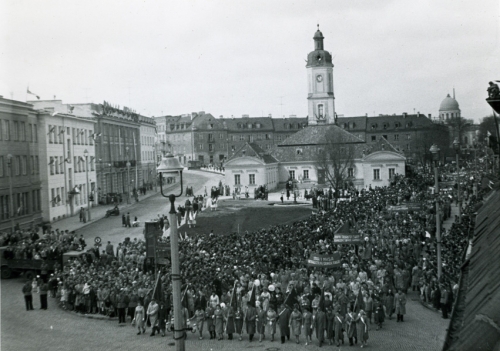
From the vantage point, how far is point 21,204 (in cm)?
4384

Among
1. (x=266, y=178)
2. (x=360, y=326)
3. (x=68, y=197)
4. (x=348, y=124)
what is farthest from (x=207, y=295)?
(x=348, y=124)

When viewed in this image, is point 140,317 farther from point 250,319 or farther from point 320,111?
point 320,111

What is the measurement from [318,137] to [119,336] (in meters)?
65.2

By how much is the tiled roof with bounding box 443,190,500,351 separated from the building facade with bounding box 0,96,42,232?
3655 centimetres

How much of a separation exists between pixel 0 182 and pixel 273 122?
97.7 meters

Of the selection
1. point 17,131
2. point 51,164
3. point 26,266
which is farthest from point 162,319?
point 51,164

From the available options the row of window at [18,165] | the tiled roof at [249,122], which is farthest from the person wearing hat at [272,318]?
the tiled roof at [249,122]

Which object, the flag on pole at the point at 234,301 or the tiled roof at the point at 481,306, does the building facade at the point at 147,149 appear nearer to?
the flag on pole at the point at 234,301

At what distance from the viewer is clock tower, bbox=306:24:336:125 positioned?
97312mm

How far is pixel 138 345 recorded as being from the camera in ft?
60.0

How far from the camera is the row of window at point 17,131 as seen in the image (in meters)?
41.5

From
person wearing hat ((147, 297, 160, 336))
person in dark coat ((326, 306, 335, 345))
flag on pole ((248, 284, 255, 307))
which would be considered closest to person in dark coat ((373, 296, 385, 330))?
person in dark coat ((326, 306, 335, 345))

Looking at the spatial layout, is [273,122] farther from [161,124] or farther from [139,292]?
[139,292]

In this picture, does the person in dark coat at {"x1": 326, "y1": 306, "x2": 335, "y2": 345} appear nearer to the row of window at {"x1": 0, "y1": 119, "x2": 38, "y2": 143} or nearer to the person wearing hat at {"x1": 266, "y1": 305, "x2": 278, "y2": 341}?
the person wearing hat at {"x1": 266, "y1": 305, "x2": 278, "y2": 341}
